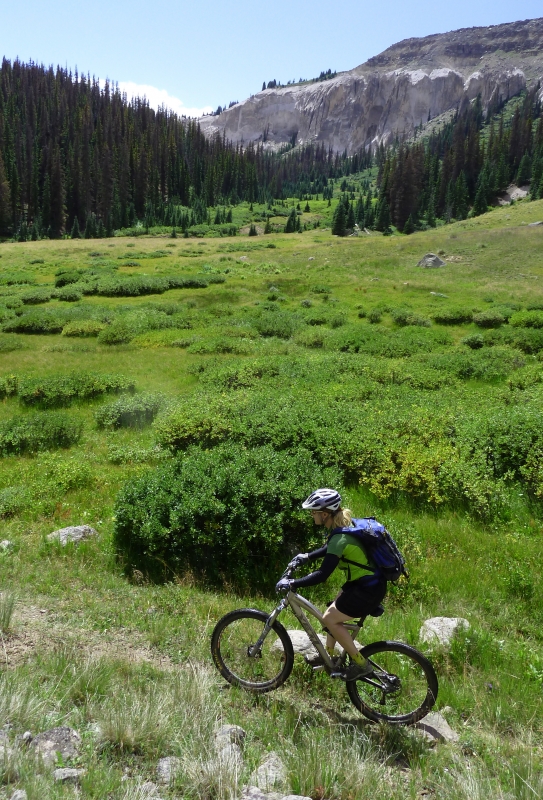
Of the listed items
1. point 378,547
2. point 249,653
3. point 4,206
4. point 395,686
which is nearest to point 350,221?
point 4,206

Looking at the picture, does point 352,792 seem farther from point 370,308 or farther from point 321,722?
point 370,308

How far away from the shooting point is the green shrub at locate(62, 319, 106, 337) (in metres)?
28.8

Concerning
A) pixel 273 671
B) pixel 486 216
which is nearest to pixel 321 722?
pixel 273 671

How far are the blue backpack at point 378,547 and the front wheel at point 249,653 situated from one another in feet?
4.16

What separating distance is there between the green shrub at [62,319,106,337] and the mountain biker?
89.5 feet

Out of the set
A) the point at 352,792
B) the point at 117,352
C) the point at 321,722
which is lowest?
the point at 117,352

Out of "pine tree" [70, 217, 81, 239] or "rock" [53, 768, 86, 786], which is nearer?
"rock" [53, 768, 86, 786]

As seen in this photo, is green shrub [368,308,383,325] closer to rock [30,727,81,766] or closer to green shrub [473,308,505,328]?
green shrub [473,308,505,328]

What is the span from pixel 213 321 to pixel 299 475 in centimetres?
2446

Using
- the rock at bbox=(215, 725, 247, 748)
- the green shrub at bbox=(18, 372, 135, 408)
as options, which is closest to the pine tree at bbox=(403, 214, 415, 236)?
the green shrub at bbox=(18, 372, 135, 408)

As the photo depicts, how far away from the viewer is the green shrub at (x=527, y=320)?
2925 cm

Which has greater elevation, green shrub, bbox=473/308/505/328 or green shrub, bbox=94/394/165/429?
green shrub, bbox=473/308/505/328

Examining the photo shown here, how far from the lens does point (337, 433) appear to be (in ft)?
36.5

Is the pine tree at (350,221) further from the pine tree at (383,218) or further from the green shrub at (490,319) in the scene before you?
the green shrub at (490,319)
